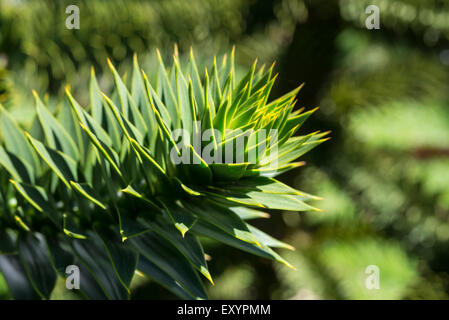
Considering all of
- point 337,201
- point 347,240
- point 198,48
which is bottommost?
point 347,240

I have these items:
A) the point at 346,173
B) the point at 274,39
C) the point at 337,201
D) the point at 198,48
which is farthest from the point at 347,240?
the point at 198,48

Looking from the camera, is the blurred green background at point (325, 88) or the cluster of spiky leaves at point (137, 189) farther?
the blurred green background at point (325, 88)

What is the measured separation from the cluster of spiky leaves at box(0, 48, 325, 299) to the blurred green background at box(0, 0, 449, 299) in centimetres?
34

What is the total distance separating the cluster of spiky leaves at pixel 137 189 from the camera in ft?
1.30

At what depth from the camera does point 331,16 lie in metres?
0.99

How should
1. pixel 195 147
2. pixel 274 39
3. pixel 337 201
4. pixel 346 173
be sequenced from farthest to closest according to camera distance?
pixel 337 201 < pixel 346 173 < pixel 274 39 < pixel 195 147

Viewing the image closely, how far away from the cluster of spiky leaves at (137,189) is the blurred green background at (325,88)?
13.4 inches

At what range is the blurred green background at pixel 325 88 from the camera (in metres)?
0.84

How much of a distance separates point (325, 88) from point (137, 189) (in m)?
0.84

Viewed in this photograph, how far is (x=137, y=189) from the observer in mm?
423

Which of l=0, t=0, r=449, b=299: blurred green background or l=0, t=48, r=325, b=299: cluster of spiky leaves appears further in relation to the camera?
l=0, t=0, r=449, b=299: blurred green background

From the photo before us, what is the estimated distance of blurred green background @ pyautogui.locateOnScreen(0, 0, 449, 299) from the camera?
844 mm

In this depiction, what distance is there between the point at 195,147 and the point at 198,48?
610mm

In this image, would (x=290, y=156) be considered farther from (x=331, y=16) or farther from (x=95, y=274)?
(x=331, y=16)
